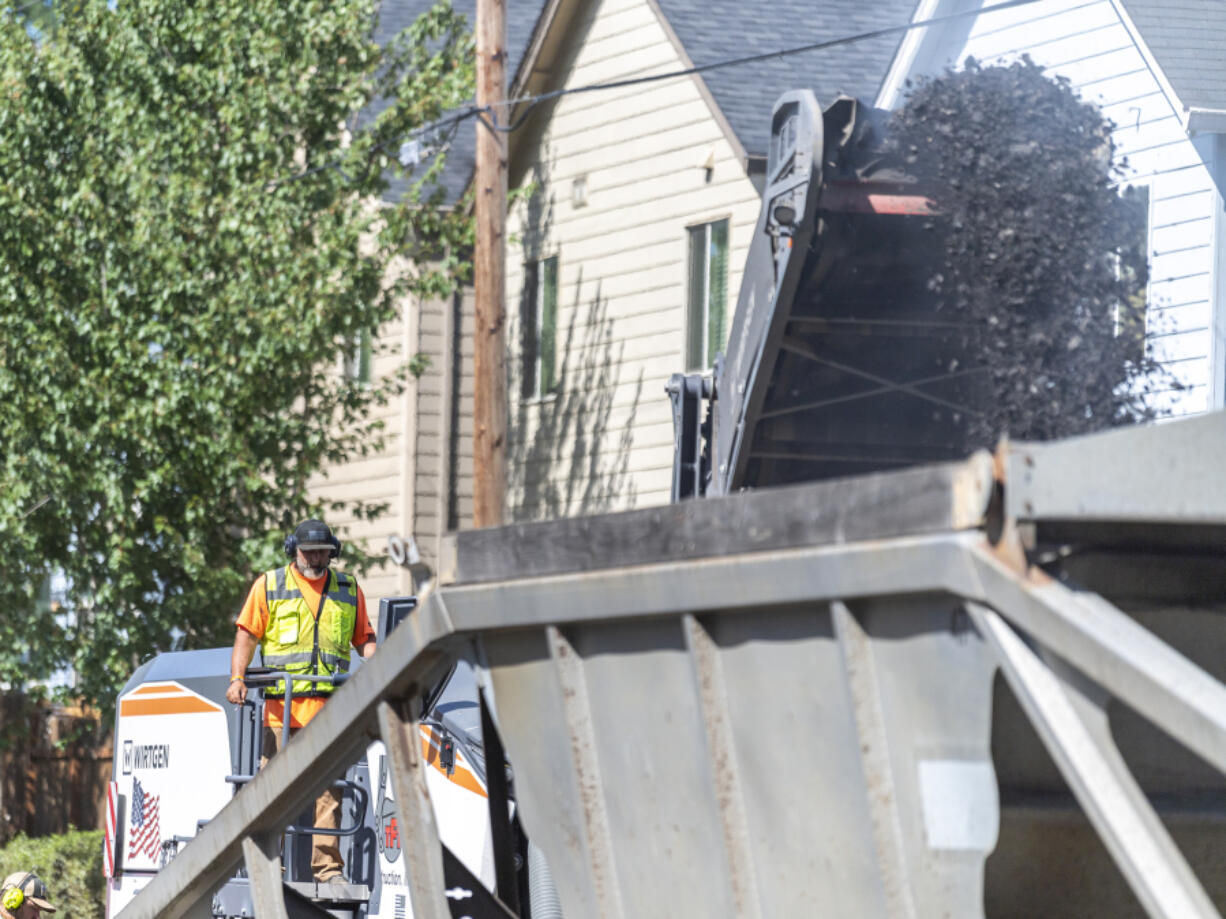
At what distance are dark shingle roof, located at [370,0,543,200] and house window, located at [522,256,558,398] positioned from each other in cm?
126

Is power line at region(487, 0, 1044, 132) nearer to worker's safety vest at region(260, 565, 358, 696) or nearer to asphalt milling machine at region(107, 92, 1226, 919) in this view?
worker's safety vest at region(260, 565, 358, 696)

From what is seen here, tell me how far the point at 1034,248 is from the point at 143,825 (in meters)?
5.27

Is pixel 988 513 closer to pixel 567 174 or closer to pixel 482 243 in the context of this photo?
pixel 482 243

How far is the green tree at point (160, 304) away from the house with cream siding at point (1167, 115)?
→ 4.94 meters

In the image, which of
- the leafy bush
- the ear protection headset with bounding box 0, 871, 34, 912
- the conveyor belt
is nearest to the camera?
the ear protection headset with bounding box 0, 871, 34, 912

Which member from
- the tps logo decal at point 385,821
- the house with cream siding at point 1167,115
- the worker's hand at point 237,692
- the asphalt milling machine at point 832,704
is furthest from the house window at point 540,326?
the asphalt milling machine at point 832,704

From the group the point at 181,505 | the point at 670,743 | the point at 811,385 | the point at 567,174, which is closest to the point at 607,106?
the point at 567,174

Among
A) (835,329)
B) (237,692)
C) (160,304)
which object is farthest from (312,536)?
(160,304)

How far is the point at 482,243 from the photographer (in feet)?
43.8

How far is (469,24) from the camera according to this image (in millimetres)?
19453

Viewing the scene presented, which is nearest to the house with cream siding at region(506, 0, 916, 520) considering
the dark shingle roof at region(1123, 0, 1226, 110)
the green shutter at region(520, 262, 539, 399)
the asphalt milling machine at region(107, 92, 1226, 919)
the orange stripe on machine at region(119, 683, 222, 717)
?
the green shutter at region(520, 262, 539, 399)

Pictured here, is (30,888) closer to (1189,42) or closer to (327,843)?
(327,843)

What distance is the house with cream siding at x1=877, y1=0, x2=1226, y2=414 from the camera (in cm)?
1071

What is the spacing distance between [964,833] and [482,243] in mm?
10508
